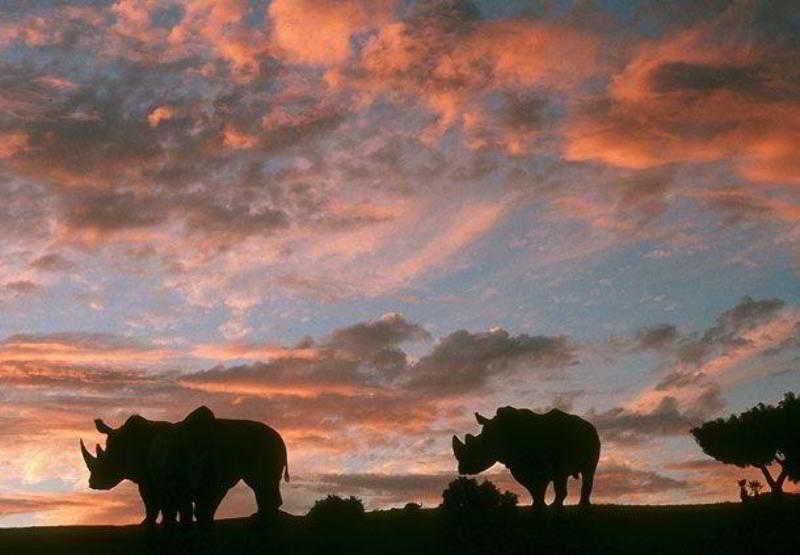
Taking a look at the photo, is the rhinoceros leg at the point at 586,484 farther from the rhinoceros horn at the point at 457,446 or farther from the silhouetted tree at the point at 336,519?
the silhouetted tree at the point at 336,519

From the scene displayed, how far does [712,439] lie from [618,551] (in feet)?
131

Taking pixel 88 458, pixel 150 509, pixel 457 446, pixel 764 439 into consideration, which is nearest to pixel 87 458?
pixel 88 458

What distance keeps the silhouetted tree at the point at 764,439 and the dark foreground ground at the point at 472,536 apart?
2940 centimetres

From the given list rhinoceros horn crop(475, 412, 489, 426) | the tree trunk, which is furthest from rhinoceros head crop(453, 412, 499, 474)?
the tree trunk

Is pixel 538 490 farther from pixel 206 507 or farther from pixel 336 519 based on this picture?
pixel 206 507

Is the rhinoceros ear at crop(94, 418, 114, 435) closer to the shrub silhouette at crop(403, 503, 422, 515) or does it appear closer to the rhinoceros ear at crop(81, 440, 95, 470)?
the rhinoceros ear at crop(81, 440, 95, 470)

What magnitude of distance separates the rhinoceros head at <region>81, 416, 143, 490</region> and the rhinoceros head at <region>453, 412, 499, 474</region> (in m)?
11.4

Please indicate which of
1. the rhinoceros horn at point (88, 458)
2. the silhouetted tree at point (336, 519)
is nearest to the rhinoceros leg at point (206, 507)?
the silhouetted tree at point (336, 519)

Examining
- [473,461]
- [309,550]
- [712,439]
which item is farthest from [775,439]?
[309,550]

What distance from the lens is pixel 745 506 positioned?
3153 cm

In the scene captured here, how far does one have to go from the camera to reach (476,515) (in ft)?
80.9

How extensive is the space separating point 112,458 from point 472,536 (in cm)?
1189

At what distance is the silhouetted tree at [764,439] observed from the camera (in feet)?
187

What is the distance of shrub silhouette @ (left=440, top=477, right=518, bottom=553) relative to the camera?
23969 millimetres
